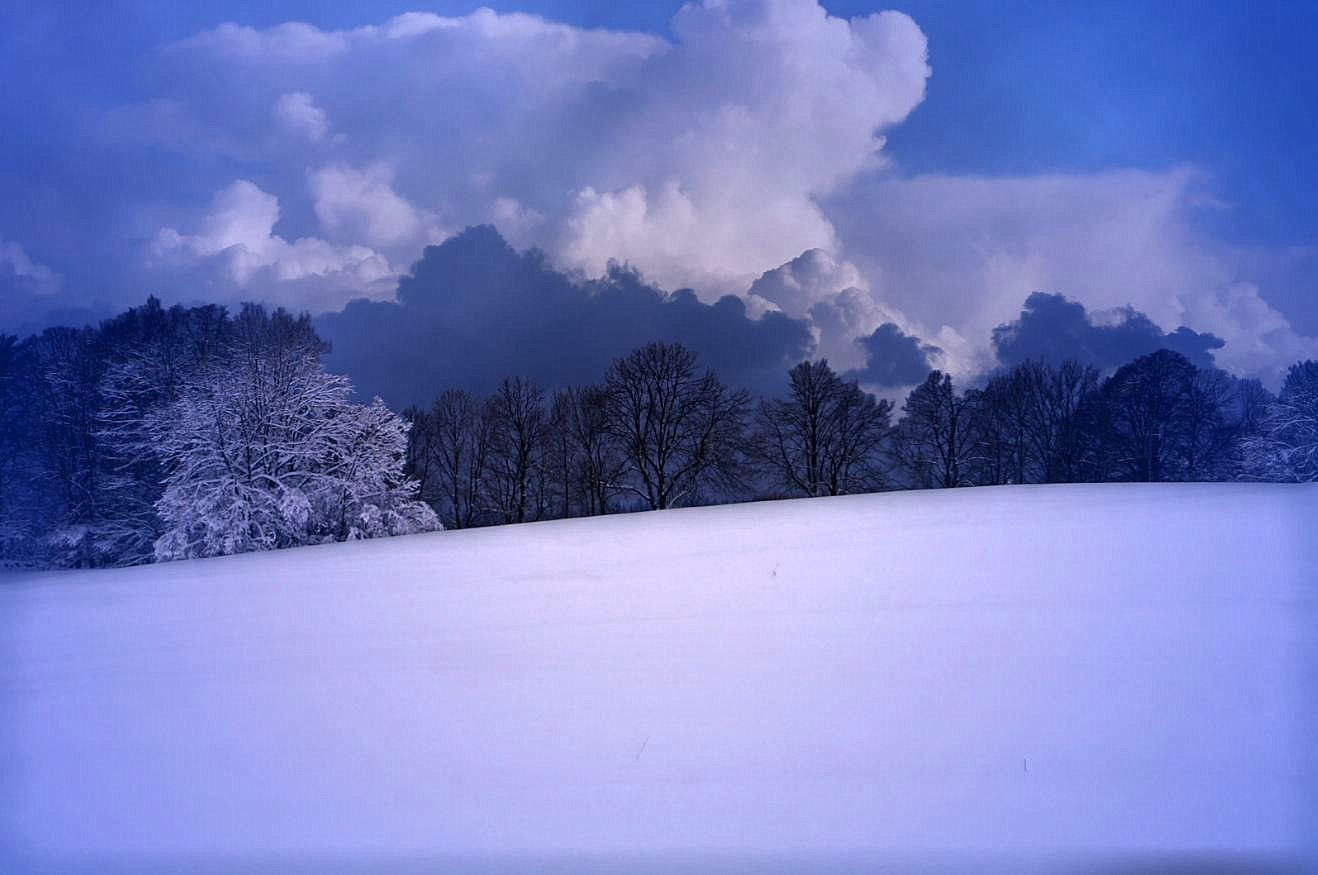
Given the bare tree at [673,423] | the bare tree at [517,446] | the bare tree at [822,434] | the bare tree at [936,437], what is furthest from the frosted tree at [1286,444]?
the bare tree at [517,446]

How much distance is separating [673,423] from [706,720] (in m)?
3.29

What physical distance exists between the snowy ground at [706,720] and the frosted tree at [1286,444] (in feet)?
7.92

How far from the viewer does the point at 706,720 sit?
1047 mm

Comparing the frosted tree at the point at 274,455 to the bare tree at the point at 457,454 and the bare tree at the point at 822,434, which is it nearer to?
the bare tree at the point at 457,454

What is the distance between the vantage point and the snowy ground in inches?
31.9

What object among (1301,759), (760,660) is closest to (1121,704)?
(1301,759)

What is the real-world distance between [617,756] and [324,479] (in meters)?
4.57

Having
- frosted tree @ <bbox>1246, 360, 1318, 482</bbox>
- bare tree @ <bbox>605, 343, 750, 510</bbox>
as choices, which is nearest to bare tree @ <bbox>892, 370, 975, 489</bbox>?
bare tree @ <bbox>605, 343, 750, 510</bbox>

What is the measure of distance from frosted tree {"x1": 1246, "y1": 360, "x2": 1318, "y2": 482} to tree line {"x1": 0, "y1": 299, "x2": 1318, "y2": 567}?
0.02 meters

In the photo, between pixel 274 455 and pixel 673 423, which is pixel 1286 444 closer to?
pixel 673 423

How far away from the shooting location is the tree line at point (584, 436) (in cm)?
407

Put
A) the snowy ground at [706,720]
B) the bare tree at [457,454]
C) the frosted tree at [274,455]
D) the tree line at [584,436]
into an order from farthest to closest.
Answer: the bare tree at [457,454]
the frosted tree at [274,455]
the tree line at [584,436]
the snowy ground at [706,720]

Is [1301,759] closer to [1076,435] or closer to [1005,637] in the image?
[1005,637]

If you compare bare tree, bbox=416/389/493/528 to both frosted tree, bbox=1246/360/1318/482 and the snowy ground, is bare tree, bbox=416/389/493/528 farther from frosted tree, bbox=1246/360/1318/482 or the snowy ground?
frosted tree, bbox=1246/360/1318/482
